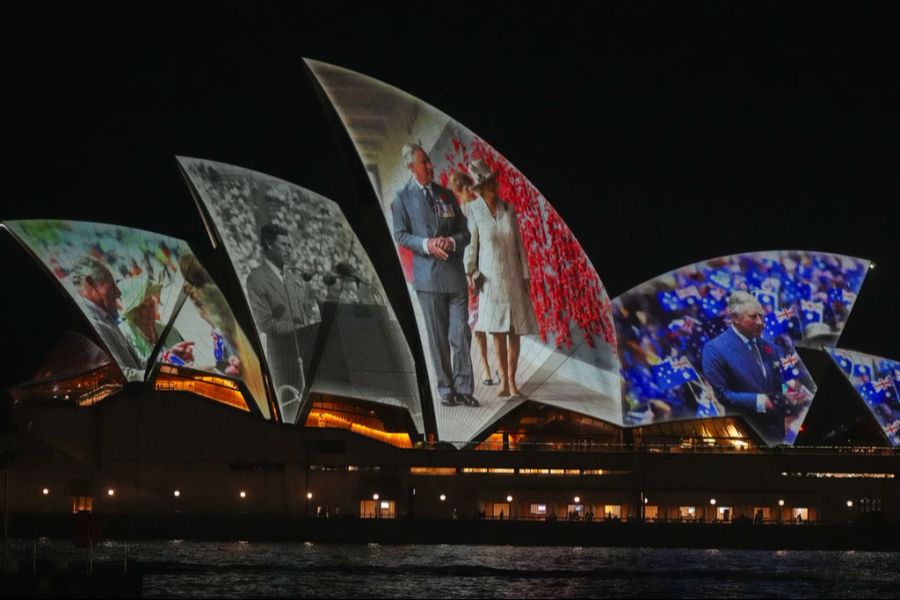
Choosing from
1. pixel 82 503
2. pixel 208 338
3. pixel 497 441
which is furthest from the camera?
pixel 497 441

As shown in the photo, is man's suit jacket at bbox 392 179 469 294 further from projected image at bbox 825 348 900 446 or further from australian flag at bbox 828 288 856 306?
projected image at bbox 825 348 900 446

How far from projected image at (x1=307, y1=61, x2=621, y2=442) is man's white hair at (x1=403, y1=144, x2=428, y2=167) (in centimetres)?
4

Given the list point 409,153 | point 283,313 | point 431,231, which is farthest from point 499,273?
point 283,313

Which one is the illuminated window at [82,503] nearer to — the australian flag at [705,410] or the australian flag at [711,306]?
the australian flag at [705,410]

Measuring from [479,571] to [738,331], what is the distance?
2820 cm

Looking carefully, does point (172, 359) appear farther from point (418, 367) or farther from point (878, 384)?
point (878, 384)

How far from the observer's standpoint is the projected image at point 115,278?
71.9 m

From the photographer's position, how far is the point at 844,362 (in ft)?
265

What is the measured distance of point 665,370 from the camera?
7869cm

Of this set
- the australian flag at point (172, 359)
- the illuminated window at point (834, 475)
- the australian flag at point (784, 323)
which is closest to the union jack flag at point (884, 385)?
the australian flag at point (784, 323)

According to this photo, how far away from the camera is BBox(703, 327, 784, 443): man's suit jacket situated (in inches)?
3127

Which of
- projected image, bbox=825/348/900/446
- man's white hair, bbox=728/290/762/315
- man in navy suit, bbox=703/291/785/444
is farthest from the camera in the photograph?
projected image, bbox=825/348/900/446

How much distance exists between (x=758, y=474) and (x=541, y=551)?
14429mm

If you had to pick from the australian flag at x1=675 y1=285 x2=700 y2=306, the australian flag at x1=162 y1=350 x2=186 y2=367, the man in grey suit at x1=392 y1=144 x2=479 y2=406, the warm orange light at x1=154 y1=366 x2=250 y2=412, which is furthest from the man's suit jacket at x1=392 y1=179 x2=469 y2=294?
the australian flag at x1=675 y1=285 x2=700 y2=306
